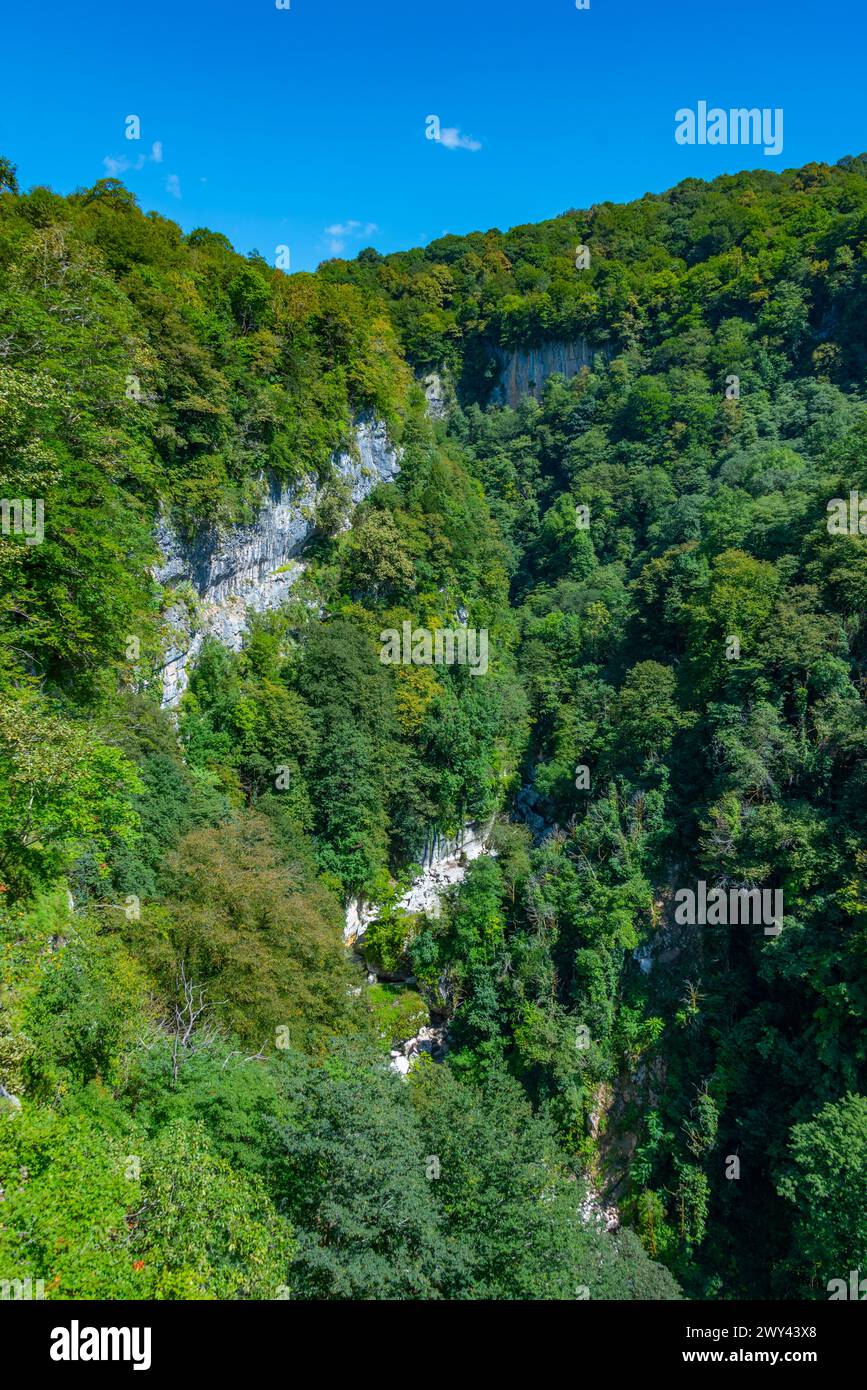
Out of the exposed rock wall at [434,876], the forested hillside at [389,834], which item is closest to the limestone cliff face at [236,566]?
the forested hillside at [389,834]

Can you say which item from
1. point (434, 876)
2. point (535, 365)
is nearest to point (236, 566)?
point (434, 876)

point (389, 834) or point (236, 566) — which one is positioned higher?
point (236, 566)

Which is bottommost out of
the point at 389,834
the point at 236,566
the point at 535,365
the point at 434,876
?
the point at 434,876

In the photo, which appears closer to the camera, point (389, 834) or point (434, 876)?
point (389, 834)

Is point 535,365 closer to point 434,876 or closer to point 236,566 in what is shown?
point 236,566

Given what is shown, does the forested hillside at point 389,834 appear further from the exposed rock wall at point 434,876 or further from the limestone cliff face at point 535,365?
the limestone cliff face at point 535,365

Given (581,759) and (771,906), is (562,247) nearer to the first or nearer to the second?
(581,759)
